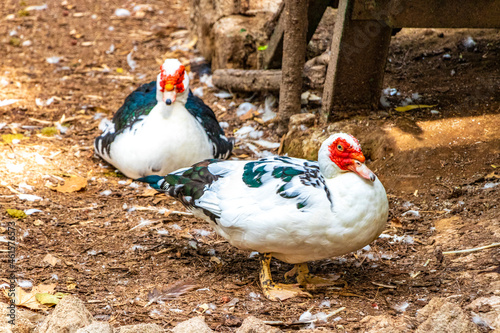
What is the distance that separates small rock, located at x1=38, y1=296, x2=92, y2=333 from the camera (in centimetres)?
262

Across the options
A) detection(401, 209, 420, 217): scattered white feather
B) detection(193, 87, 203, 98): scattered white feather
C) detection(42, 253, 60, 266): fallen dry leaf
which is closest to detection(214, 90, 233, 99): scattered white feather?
detection(193, 87, 203, 98): scattered white feather

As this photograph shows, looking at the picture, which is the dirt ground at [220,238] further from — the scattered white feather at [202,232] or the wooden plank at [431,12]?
the wooden plank at [431,12]

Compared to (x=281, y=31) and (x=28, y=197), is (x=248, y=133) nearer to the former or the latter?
(x=281, y=31)

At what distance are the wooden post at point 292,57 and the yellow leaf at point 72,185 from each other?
178 centimetres

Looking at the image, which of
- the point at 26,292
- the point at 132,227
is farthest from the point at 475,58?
the point at 26,292

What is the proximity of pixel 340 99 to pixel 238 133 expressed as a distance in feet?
4.27

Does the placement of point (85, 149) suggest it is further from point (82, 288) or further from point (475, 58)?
point (475, 58)

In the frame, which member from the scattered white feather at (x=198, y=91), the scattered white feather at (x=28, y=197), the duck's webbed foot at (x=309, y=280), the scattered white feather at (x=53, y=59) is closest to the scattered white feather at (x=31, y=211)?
the scattered white feather at (x=28, y=197)

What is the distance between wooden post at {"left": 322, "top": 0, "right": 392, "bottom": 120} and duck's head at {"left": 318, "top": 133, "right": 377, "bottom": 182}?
157cm

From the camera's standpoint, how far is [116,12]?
8.73 metres

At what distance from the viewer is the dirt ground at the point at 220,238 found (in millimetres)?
3266

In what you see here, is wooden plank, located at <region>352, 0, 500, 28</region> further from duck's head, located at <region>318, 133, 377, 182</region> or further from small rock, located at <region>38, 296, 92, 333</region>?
small rock, located at <region>38, 296, 92, 333</region>

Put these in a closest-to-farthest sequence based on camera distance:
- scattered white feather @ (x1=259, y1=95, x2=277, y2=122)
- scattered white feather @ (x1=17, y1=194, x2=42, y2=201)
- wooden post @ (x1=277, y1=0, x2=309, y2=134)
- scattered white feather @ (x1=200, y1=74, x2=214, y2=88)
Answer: scattered white feather @ (x1=17, y1=194, x2=42, y2=201)
wooden post @ (x1=277, y1=0, x2=309, y2=134)
scattered white feather @ (x1=259, y1=95, x2=277, y2=122)
scattered white feather @ (x1=200, y1=74, x2=214, y2=88)

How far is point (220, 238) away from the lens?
13.5 ft
